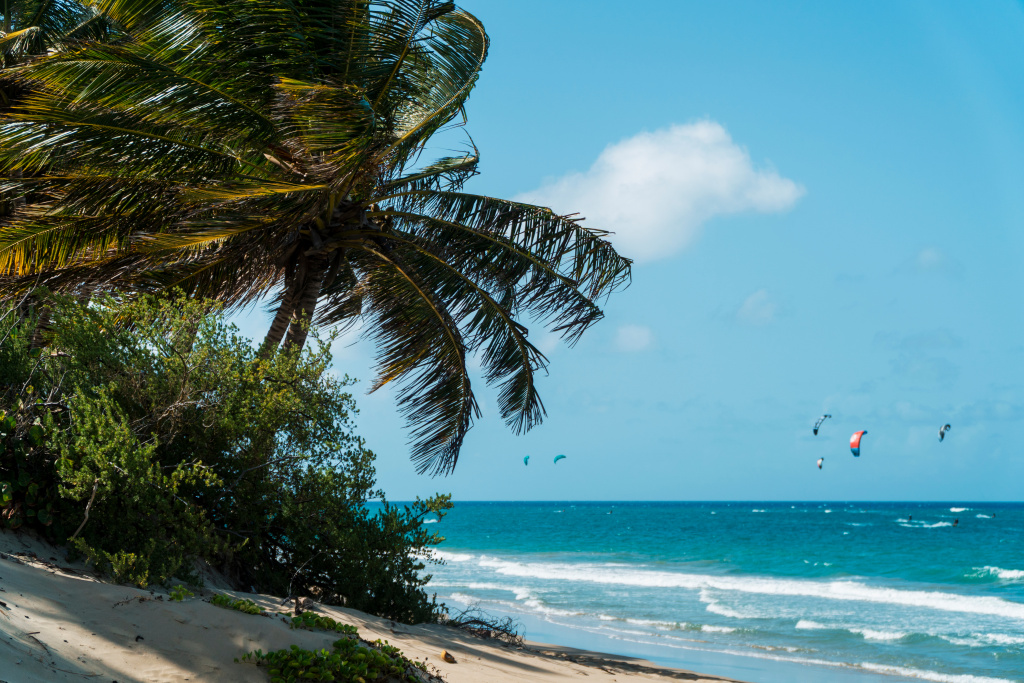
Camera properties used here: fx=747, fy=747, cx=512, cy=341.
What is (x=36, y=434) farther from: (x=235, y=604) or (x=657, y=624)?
(x=657, y=624)

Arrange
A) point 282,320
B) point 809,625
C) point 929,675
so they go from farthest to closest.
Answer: point 809,625
point 929,675
point 282,320

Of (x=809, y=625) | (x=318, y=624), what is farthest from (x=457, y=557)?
(x=318, y=624)

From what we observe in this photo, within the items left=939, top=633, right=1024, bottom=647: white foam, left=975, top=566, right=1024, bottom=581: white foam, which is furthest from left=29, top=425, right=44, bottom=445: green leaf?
left=975, top=566, right=1024, bottom=581: white foam

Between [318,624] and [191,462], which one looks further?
[191,462]

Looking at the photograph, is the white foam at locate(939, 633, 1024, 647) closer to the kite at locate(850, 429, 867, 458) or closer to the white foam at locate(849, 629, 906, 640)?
the white foam at locate(849, 629, 906, 640)

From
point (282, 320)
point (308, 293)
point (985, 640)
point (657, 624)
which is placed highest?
point (308, 293)

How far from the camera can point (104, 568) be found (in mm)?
5547

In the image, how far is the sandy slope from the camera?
3986mm

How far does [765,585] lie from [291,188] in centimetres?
1960

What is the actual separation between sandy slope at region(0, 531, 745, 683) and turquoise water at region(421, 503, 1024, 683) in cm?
711

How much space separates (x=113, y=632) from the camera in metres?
4.50

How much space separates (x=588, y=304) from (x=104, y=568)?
267 inches

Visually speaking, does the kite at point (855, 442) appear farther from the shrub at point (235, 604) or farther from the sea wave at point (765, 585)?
the shrub at point (235, 604)

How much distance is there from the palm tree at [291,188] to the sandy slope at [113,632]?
3.06 metres
